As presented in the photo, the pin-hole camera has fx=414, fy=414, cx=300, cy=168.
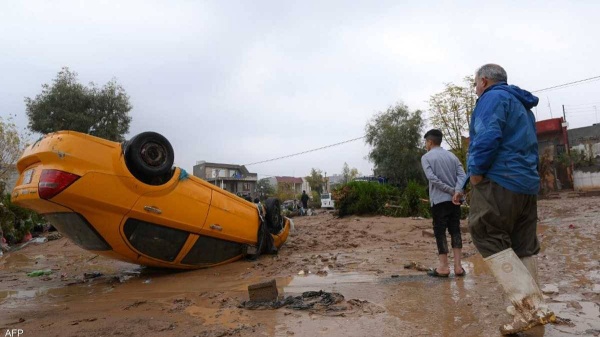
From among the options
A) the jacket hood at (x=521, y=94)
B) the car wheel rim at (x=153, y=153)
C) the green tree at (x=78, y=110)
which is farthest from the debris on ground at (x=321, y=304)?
the green tree at (x=78, y=110)

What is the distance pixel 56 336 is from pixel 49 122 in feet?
72.9

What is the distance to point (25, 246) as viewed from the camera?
422 inches

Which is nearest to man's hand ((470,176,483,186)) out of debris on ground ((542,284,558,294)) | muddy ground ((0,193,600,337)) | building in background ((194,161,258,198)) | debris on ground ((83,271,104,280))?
muddy ground ((0,193,600,337))

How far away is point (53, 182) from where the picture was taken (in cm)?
397

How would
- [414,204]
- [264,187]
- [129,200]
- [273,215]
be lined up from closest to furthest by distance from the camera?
[129,200], [273,215], [414,204], [264,187]

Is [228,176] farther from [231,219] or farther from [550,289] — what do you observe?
[550,289]

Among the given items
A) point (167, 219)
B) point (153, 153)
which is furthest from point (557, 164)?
point (153, 153)

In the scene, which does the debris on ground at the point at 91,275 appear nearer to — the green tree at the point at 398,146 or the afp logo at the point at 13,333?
the afp logo at the point at 13,333

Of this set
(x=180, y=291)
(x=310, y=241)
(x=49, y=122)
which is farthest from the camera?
(x=49, y=122)

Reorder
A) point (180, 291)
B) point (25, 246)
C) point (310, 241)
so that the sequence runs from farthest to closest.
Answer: point (25, 246)
point (310, 241)
point (180, 291)

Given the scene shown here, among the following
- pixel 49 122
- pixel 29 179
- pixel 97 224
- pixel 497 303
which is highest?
pixel 49 122

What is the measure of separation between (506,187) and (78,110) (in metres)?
23.5

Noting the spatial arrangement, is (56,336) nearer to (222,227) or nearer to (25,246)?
(222,227)

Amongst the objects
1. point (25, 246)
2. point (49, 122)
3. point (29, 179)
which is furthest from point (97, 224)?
point (49, 122)
